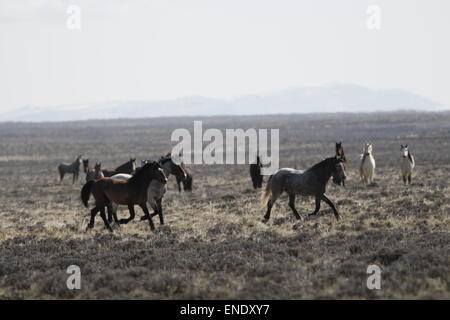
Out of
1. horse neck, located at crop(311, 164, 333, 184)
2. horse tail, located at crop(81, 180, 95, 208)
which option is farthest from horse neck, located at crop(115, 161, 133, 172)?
horse neck, located at crop(311, 164, 333, 184)

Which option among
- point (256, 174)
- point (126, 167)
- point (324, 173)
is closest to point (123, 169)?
point (126, 167)

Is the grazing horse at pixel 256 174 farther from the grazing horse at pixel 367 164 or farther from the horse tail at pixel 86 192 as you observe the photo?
the horse tail at pixel 86 192

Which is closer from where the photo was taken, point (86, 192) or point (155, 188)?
point (86, 192)

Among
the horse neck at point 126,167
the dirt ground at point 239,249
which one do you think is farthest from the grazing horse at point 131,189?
the horse neck at point 126,167

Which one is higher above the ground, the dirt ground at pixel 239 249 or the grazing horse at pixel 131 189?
the grazing horse at pixel 131 189

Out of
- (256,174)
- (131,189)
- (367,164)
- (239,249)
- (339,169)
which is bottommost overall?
(256,174)

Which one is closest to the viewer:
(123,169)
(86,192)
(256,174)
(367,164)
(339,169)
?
(86,192)

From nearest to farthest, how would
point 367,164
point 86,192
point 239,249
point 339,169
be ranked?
point 239,249, point 86,192, point 339,169, point 367,164

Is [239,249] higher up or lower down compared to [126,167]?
lower down

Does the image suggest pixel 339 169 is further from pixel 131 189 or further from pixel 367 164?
pixel 367 164

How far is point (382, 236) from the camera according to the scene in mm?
13586

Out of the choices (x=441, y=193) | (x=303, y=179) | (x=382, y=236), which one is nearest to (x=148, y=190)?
(x=303, y=179)

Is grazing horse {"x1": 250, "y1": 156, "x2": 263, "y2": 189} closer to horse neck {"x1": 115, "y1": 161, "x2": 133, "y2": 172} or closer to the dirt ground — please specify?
the dirt ground

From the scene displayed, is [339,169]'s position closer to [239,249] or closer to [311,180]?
[311,180]
